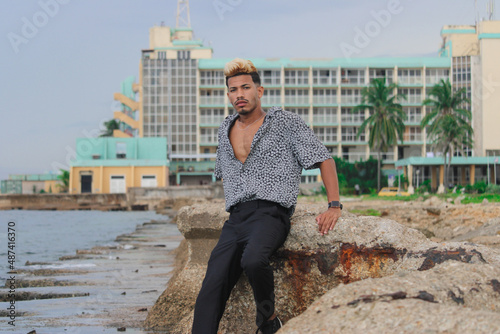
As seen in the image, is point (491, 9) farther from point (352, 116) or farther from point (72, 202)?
point (72, 202)

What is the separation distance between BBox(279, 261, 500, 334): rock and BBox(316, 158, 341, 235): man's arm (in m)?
0.80

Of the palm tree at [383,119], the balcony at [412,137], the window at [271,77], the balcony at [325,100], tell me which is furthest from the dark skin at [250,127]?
the balcony at [412,137]

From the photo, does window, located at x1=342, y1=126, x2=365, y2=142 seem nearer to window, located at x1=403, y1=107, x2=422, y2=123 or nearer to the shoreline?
window, located at x1=403, y1=107, x2=422, y2=123

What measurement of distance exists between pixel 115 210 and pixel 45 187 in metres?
41.7

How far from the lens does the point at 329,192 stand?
383 cm

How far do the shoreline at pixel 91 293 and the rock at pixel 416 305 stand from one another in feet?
9.63

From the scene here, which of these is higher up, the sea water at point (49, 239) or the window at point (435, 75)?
the window at point (435, 75)

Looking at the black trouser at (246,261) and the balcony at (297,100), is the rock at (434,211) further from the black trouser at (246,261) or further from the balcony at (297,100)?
the balcony at (297,100)

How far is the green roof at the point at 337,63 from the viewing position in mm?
76375

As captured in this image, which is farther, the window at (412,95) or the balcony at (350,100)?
the balcony at (350,100)

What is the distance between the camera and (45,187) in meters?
101

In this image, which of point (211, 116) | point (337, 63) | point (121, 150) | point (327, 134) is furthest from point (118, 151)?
point (337, 63)

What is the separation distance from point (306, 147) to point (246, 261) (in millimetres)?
842

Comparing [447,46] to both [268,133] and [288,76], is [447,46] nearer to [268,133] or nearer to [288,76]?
[288,76]
